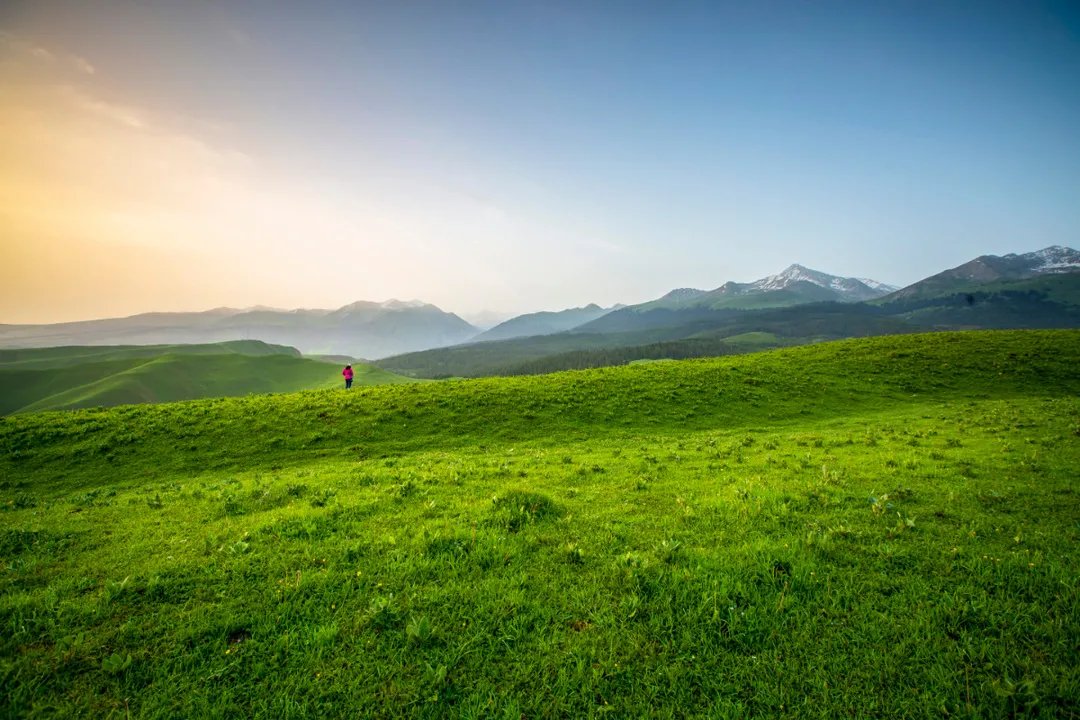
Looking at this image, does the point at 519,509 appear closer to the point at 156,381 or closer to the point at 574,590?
the point at 574,590

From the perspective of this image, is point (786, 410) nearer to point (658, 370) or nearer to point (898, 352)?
point (658, 370)

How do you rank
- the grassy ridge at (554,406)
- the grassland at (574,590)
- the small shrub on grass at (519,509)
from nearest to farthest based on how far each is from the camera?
1. the grassland at (574,590)
2. the small shrub on grass at (519,509)
3. the grassy ridge at (554,406)

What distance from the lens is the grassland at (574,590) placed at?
5.54 m

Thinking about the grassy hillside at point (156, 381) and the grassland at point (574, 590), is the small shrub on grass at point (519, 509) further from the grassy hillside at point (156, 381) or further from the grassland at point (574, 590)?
the grassy hillside at point (156, 381)

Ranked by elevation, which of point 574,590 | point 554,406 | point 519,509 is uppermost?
point 519,509

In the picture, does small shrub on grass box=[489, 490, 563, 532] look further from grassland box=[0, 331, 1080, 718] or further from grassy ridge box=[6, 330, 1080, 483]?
grassy ridge box=[6, 330, 1080, 483]

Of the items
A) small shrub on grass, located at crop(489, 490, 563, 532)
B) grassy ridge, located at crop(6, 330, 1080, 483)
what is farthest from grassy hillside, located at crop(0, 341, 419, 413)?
small shrub on grass, located at crop(489, 490, 563, 532)

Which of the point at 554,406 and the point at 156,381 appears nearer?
the point at 554,406

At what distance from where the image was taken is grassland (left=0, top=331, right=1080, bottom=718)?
5539 mm

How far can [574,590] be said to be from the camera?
7.61 m

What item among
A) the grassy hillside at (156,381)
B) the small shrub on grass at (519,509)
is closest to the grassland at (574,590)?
the small shrub on grass at (519,509)

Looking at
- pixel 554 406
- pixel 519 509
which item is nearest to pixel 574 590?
pixel 519 509

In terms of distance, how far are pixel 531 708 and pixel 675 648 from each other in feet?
7.59

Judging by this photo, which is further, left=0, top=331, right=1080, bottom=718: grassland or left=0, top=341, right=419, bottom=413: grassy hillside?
left=0, top=341, right=419, bottom=413: grassy hillside
